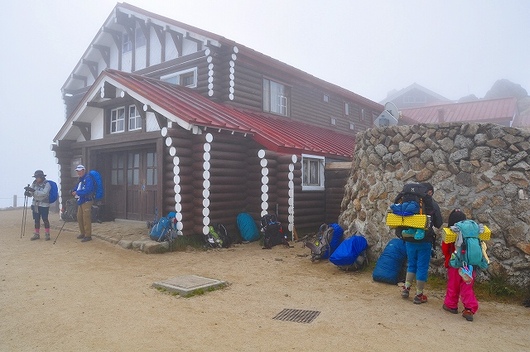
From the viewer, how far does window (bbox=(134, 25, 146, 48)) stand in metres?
15.8

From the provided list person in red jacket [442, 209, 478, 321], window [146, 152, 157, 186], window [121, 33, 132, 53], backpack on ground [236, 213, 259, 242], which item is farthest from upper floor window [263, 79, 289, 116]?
Answer: person in red jacket [442, 209, 478, 321]

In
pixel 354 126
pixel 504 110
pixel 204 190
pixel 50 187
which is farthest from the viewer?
pixel 504 110

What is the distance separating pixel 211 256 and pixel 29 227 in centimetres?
→ 800

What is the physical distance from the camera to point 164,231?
9.80 m

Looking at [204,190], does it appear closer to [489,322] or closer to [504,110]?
[489,322]

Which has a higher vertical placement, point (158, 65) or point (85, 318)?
point (158, 65)

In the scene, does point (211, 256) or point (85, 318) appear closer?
point (85, 318)

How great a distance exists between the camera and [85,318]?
5059 millimetres

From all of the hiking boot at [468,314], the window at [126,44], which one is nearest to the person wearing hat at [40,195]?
the window at [126,44]

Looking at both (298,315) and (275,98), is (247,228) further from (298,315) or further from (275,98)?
(275,98)

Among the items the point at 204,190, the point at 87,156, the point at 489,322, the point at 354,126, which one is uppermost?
the point at 354,126

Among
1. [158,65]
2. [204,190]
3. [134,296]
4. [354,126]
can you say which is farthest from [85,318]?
[354,126]

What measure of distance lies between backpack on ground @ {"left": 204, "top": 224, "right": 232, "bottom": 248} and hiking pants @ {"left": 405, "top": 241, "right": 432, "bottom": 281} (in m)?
5.41

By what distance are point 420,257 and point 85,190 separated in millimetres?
8700
